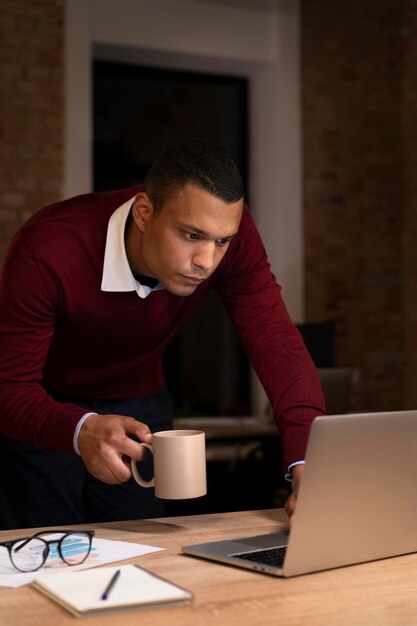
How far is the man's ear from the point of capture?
74.6 inches

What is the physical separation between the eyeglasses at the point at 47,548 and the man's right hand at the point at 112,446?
0.11 m

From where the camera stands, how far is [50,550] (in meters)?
1.50

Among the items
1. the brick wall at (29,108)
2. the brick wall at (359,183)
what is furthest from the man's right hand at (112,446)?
the brick wall at (359,183)

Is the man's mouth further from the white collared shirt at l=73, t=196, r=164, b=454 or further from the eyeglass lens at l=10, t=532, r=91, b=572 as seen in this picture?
the eyeglass lens at l=10, t=532, r=91, b=572

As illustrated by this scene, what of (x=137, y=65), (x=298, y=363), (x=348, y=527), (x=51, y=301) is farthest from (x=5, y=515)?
(x=137, y=65)

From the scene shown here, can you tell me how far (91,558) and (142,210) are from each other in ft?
2.47

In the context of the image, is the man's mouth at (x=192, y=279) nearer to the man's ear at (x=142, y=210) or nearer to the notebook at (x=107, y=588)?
the man's ear at (x=142, y=210)

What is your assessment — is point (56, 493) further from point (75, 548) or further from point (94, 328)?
point (75, 548)

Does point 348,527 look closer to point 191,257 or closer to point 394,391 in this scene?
point 191,257

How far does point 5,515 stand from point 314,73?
181 inches

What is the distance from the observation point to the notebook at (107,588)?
1.17 m

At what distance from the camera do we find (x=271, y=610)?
46.6 inches

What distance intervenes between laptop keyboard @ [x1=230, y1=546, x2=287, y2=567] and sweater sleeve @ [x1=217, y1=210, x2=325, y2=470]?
15.2 inches

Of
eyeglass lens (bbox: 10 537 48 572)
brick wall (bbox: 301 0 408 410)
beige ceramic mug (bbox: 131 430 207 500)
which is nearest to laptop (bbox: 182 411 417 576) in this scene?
beige ceramic mug (bbox: 131 430 207 500)
